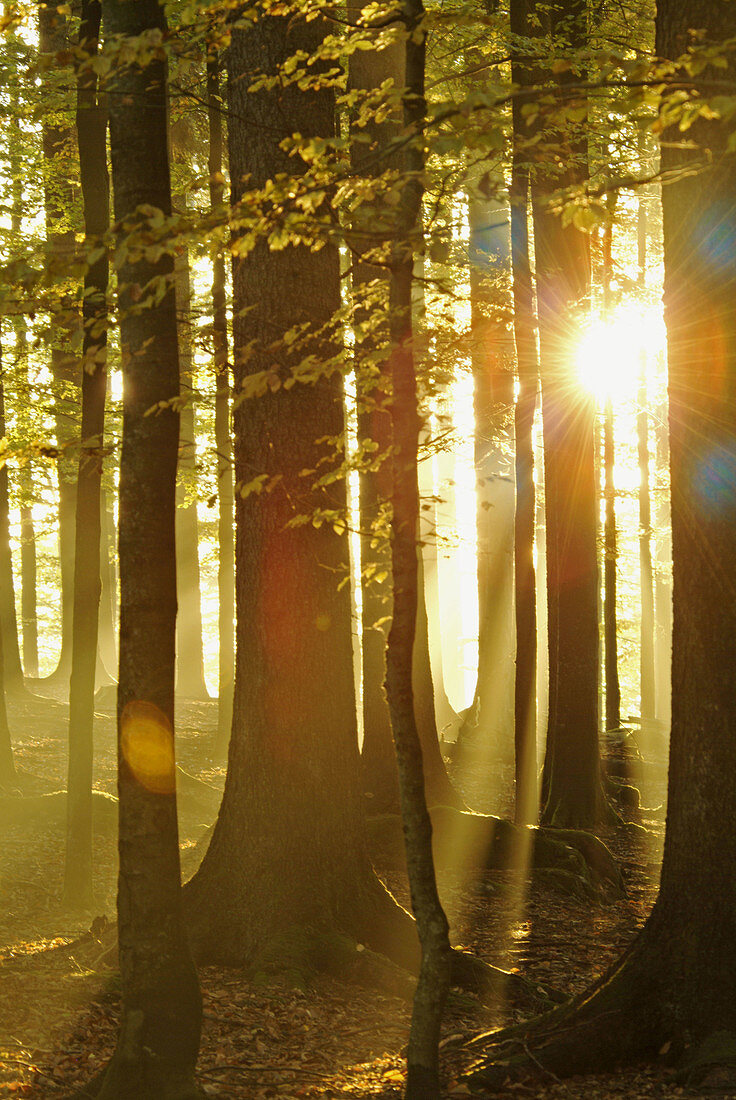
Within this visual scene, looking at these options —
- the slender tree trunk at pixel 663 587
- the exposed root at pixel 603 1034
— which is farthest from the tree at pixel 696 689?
the slender tree trunk at pixel 663 587

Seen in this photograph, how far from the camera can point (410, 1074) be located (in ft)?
15.4

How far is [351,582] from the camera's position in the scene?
310 inches

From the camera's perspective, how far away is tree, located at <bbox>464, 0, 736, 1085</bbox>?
17.6 ft

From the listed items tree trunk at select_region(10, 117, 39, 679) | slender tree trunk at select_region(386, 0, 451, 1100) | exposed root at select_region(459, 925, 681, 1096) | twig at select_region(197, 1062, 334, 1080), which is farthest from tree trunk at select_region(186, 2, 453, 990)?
tree trunk at select_region(10, 117, 39, 679)

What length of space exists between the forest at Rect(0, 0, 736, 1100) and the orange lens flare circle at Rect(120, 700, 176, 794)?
16mm

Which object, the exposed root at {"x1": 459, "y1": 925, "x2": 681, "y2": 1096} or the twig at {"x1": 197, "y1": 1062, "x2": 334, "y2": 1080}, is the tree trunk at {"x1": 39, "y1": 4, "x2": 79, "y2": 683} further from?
the exposed root at {"x1": 459, "y1": 925, "x2": 681, "y2": 1096}

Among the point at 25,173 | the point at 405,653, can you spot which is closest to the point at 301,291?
the point at 405,653

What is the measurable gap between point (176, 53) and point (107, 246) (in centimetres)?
119

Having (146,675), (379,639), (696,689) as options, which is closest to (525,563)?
(379,639)

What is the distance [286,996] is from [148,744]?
262cm

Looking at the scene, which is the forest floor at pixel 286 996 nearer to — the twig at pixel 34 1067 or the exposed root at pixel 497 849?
the twig at pixel 34 1067

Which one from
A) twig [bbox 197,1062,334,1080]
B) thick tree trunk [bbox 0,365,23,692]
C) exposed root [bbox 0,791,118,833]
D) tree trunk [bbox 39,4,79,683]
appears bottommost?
twig [bbox 197,1062,334,1080]

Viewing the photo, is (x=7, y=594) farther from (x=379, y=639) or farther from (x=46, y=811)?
(x=379, y=639)

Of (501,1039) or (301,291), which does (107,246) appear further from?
(501,1039)
